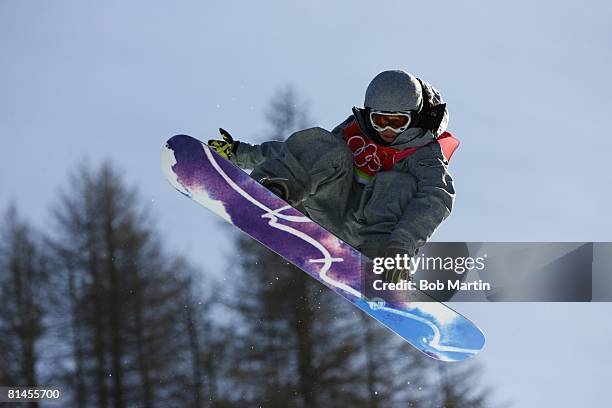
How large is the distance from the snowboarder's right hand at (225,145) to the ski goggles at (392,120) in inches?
33.7

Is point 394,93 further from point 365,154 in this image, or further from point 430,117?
point 365,154

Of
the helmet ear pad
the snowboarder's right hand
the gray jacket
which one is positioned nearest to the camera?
the gray jacket

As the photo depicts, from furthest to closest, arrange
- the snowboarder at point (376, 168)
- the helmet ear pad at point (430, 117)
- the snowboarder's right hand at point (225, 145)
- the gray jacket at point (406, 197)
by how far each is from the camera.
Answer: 1. the snowboarder's right hand at point (225, 145)
2. the helmet ear pad at point (430, 117)
3. the snowboarder at point (376, 168)
4. the gray jacket at point (406, 197)

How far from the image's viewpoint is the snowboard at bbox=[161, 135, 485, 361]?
18.3ft

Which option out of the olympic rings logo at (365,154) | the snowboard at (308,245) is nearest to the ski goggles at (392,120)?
the olympic rings logo at (365,154)

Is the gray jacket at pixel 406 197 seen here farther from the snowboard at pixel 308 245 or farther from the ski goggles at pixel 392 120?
the snowboard at pixel 308 245

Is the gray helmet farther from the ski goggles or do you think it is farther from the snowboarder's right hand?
the snowboarder's right hand

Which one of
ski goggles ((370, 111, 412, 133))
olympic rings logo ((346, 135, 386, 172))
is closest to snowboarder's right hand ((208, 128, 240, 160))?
olympic rings logo ((346, 135, 386, 172))

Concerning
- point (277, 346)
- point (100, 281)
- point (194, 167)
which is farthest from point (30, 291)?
point (194, 167)

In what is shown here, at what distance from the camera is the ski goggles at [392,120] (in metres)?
5.62

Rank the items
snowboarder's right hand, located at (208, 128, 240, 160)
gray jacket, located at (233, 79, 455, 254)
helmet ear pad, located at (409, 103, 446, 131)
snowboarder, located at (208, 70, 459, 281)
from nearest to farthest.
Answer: gray jacket, located at (233, 79, 455, 254) < snowboarder, located at (208, 70, 459, 281) < helmet ear pad, located at (409, 103, 446, 131) < snowboarder's right hand, located at (208, 128, 240, 160)

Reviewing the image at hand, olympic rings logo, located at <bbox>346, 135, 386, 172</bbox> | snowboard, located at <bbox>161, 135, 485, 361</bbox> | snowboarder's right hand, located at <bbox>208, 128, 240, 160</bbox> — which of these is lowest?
snowboard, located at <bbox>161, 135, 485, 361</bbox>

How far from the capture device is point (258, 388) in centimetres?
1154

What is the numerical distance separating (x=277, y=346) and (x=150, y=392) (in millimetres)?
1547
